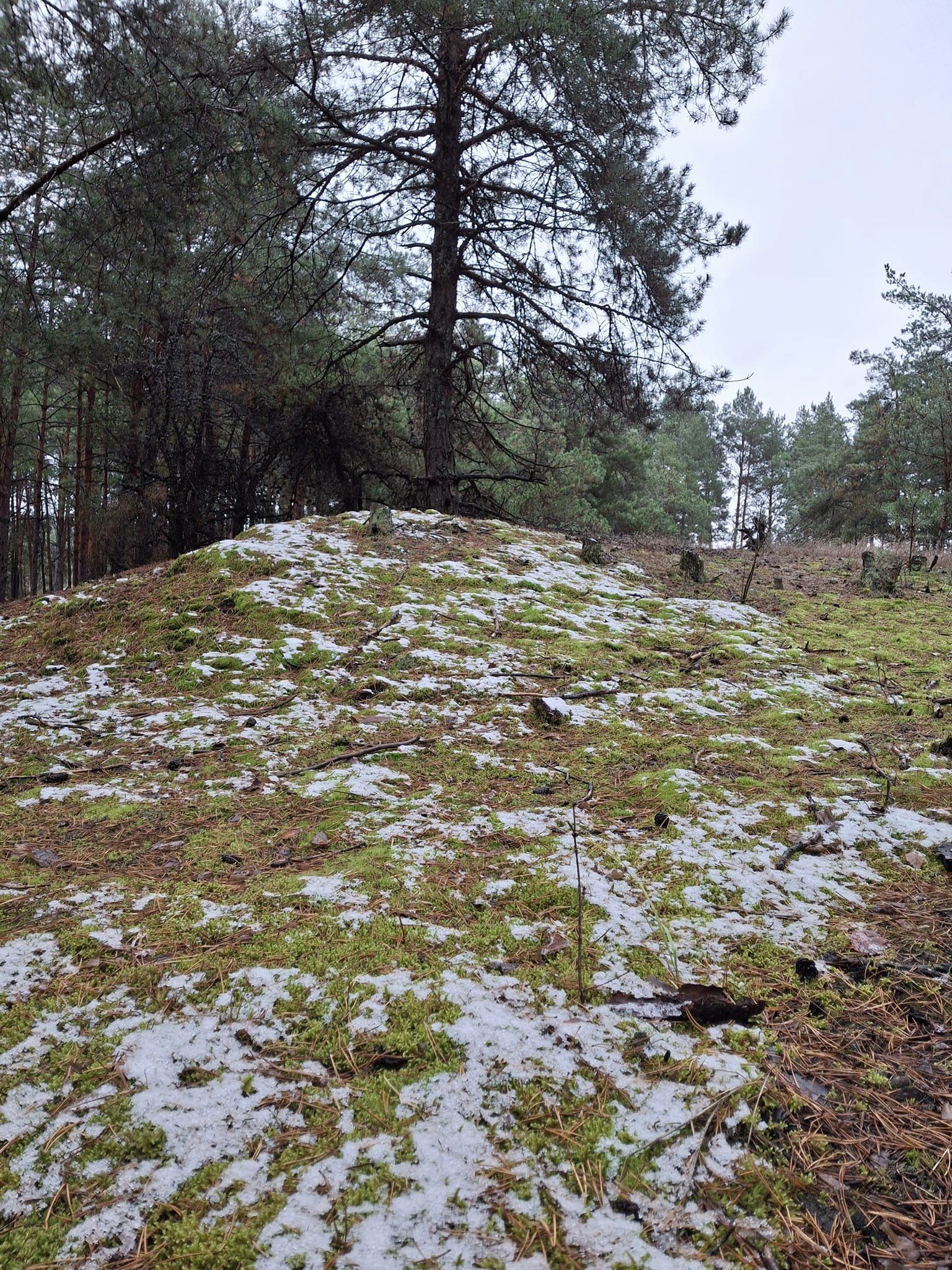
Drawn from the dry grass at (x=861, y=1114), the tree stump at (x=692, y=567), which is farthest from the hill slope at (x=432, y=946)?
the tree stump at (x=692, y=567)

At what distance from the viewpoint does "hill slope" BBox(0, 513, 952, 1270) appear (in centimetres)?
115

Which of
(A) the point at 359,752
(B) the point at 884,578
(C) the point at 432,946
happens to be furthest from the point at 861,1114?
(B) the point at 884,578

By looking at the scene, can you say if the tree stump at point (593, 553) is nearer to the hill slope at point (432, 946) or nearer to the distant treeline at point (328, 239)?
the distant treeline at point (328, 239)

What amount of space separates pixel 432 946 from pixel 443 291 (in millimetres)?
8379

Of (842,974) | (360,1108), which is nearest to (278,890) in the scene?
(360,1108)

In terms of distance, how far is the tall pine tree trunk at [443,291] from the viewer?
7914mm

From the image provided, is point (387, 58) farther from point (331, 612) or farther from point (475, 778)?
point (475, 778)

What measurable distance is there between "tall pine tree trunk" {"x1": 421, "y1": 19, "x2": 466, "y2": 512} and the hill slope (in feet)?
15.9

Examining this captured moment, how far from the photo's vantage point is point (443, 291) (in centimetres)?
841

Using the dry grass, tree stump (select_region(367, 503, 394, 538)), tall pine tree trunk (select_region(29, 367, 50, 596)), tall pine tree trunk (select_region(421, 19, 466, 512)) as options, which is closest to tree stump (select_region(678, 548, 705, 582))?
tall pine tree trunk (select_region(421, 19, 466, 512))

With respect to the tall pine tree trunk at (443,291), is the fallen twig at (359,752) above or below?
below

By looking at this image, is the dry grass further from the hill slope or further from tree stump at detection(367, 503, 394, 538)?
tree stump at detection(367, 503, 394, 538)

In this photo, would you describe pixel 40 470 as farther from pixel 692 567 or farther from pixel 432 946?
pixel 432 946

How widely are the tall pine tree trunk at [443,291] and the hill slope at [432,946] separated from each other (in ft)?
15.9
